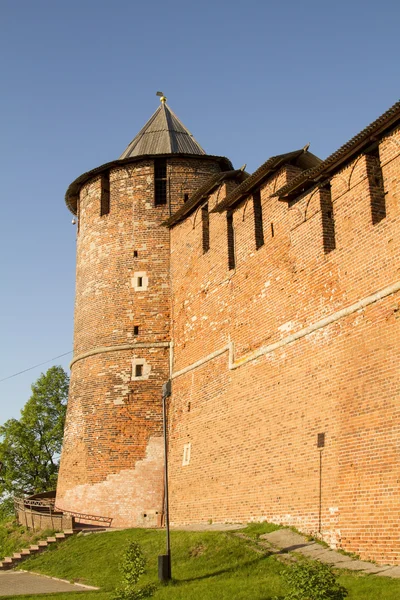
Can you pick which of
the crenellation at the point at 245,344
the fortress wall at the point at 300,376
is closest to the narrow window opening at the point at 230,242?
the crenellation at the point at 245,344

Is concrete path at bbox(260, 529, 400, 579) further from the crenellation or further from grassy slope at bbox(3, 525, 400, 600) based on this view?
grassy slope at bbox(3, 525, 400, 600)

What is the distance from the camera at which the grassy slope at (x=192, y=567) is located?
392 inches

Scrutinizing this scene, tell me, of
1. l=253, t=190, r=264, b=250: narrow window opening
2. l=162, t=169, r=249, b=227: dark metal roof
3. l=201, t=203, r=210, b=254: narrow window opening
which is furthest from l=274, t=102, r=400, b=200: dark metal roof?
l=201, t=203, r=210, b=254: narrow window opening

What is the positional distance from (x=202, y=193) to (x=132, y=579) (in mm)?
11052

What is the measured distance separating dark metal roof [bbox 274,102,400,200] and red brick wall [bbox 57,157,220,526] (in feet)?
22.9

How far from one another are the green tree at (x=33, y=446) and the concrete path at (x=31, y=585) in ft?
50.9

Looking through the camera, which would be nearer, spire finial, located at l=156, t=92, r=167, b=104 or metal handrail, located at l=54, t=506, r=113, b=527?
metal handrail, located at l=54, t=506, r=113, b=527

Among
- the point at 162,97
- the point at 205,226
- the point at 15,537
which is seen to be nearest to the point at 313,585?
the point at 205,226

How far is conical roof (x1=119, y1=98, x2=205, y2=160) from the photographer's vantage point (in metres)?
23.4

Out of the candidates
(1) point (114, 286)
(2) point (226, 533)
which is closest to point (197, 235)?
(1) point (114, 286)

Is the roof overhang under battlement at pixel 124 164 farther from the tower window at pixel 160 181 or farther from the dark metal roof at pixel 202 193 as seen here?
the dark metal roof at pixel 202 193

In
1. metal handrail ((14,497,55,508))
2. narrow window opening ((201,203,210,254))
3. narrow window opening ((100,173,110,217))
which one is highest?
narrow window opening ((100,173,110,217))

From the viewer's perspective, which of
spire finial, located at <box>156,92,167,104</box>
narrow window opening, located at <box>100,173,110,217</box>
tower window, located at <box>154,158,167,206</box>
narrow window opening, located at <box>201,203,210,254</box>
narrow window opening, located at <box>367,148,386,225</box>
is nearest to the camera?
narrow window opening, located at <box>367,148,386,225</box>

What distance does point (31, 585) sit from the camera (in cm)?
1441
